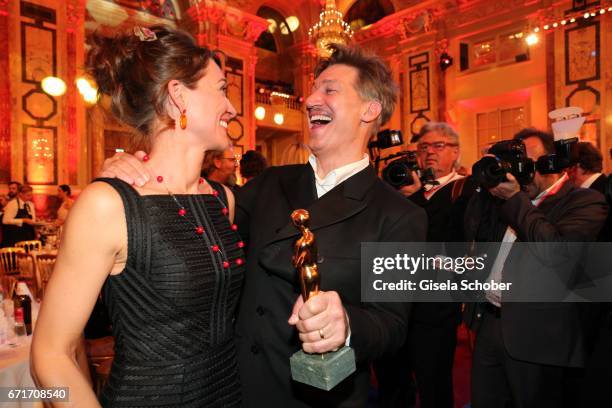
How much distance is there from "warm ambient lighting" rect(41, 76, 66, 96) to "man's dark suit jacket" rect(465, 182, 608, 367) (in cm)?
893

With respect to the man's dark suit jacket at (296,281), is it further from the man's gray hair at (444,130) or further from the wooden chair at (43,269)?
the wooden chair at (43,269)

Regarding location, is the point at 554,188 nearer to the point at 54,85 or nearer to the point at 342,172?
the point at 342,172

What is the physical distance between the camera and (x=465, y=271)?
302 cm

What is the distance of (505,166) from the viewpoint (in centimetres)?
254

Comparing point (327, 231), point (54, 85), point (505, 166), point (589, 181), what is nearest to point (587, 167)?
point (589, 181)

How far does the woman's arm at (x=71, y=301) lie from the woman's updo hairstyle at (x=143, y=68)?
460mm

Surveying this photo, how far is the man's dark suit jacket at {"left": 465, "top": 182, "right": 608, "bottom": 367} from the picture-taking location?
7.91ft

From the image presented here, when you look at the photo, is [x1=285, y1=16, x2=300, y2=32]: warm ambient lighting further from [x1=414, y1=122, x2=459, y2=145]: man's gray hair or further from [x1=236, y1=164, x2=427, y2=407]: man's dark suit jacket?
[x1=236, y1=164, x2=427, y2=407]: man's dark suit jacket

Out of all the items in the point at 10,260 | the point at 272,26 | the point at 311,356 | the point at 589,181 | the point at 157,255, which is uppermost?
the point at 272,26

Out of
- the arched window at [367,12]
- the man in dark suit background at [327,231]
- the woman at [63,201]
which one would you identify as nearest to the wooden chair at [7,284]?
the man in dark suit background at [327,231]

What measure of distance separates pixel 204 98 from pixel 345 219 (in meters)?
0.70

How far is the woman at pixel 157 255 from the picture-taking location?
4.20ft

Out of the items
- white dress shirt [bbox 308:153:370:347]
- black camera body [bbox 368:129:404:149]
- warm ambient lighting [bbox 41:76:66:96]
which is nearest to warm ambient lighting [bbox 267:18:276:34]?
warm ambient lighting [bbox 41:76:66:96]

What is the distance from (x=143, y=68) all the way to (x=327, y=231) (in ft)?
2.96
